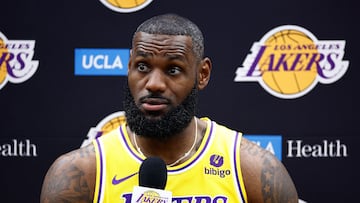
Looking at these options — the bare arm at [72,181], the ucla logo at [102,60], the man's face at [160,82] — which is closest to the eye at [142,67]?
the man's face at [160,82]

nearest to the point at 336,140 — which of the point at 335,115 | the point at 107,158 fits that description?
the point at 335,115

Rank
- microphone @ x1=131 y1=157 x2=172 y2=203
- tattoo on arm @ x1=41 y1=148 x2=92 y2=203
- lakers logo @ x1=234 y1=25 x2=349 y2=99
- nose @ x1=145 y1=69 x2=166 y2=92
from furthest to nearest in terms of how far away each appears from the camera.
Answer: lakers logo @ x1=234 y1=25 x2=349 y2=99, tattoo on arm @ x1=41 y1=148 x2=92 y2=203, nose @ x1=145 y1=69 x2=166 y2=92, microphone @ x1=131 y1=157 x2=172 y2=203

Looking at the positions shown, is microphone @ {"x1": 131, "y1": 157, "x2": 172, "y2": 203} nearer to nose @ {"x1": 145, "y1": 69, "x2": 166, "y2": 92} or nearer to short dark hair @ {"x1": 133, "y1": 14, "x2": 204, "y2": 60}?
nose @ {"x1": 145, "y1": 69, "x2": 166, "y2": 92}

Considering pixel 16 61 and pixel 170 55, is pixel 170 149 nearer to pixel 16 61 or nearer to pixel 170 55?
pixel 170 55

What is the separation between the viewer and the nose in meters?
1.49

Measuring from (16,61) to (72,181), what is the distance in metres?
1.44

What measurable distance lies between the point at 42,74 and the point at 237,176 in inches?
61.2

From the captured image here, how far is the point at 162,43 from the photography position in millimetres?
1544

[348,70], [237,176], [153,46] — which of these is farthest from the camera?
[348,70]

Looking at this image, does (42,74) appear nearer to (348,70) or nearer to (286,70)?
(286,70)

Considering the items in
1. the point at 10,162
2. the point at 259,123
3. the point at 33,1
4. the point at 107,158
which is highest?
the point at 33,1

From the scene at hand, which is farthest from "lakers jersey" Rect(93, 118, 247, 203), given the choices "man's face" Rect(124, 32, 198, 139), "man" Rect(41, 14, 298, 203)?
"man's face" Rect(124, 32, 198, 139)

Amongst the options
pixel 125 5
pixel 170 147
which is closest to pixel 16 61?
pixel 125 5

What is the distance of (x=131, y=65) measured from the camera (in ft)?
5.19
